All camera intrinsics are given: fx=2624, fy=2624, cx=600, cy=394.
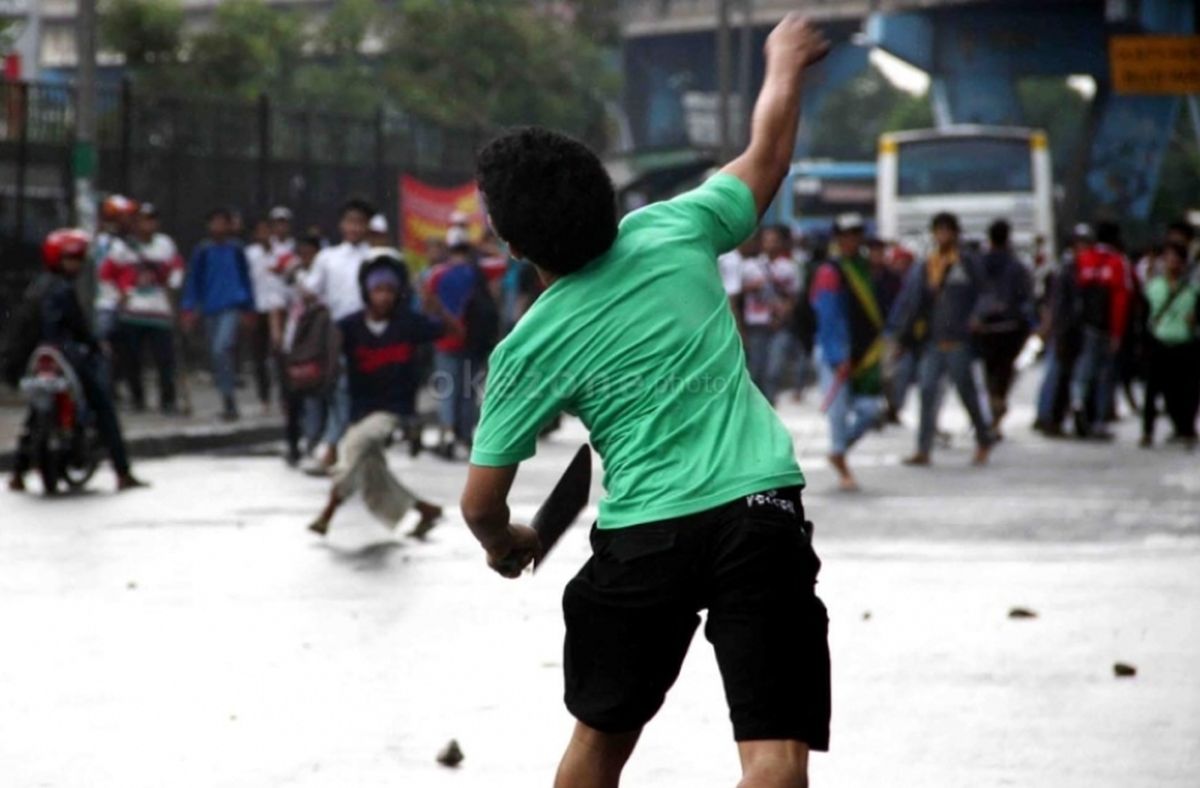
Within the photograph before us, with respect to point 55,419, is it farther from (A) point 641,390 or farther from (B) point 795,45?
(A) point 641,390

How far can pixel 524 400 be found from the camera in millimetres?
4172

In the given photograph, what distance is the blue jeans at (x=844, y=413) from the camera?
15430 millimetres

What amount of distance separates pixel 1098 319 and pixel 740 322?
500 cm

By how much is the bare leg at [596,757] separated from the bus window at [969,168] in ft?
119

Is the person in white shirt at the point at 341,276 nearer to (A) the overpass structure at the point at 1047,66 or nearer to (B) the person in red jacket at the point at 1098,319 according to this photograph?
(B) the person in red jacket at the point at 1098,319

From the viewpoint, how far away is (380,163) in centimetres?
2980

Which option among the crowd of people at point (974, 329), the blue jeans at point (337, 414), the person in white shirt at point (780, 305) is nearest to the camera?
the blue jeans at point (337, 414)

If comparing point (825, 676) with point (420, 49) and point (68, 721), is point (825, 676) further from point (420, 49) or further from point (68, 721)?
point (420, 49)

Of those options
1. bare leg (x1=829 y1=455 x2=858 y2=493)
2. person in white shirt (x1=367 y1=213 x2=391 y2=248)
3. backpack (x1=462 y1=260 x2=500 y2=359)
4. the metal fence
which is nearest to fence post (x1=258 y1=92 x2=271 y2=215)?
the metal fence

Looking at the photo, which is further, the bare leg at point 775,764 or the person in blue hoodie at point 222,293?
the person in blue hoodie at point 222,293

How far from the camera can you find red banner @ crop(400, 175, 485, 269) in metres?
28.3

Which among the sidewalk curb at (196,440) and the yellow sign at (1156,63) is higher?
the yellow sign at (1156,63)

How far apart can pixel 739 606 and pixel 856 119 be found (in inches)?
4710

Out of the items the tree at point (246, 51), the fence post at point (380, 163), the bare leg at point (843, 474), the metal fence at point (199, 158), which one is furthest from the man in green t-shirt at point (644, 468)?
the tree at point (246, 51)
